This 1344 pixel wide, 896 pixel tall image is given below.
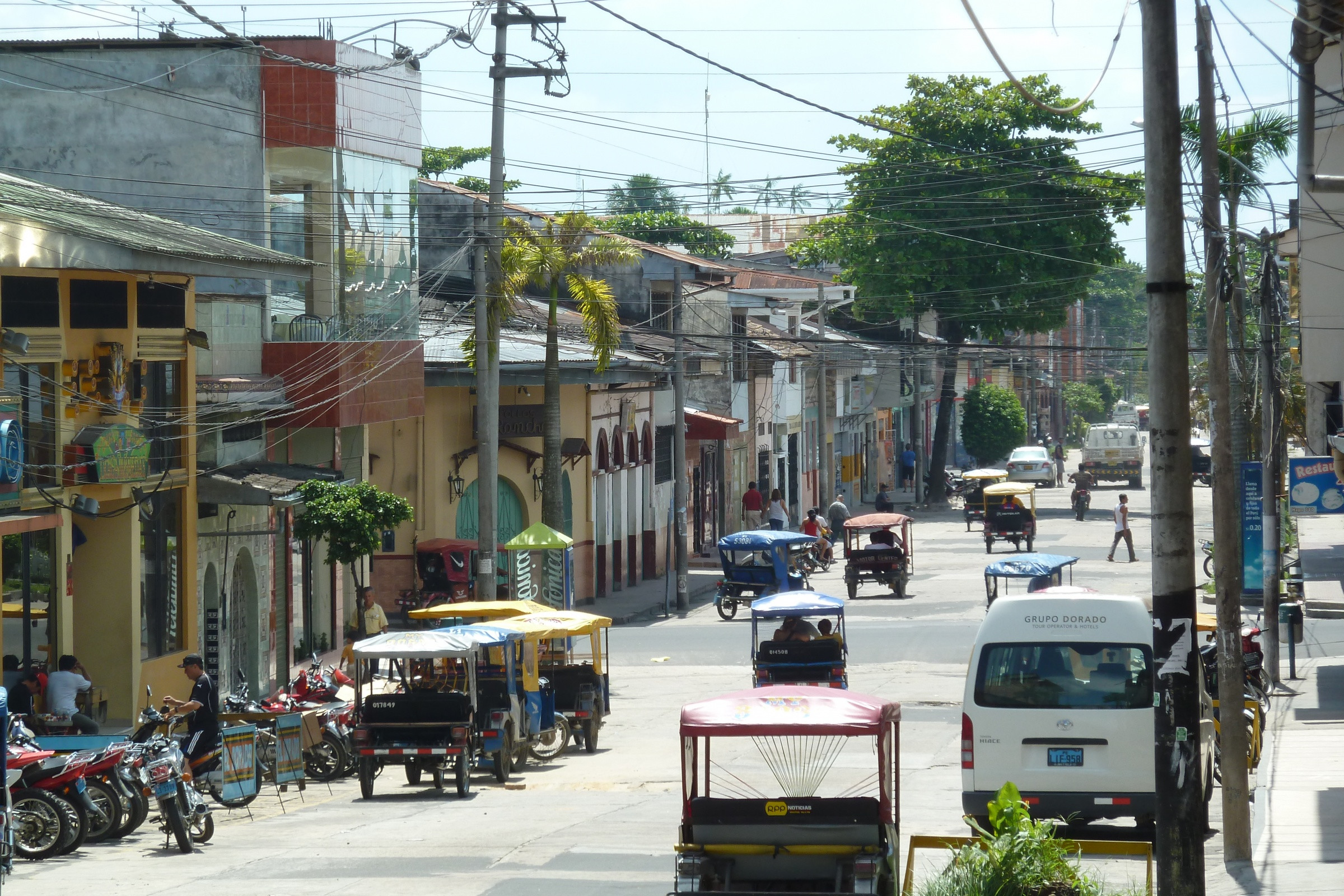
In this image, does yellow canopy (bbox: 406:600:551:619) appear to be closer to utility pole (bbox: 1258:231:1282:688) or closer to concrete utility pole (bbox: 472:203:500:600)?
concrete utility pole (bbox: 472:203:500:600)

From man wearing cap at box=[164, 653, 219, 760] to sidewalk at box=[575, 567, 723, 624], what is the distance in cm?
1934

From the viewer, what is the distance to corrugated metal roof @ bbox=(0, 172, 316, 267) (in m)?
19.8

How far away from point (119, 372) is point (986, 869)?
16.6 meters

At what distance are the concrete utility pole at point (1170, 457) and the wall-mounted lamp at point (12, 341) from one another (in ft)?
47.8

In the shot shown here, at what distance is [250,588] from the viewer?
27.5m

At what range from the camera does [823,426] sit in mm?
62438

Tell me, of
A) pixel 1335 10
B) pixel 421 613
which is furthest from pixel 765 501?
pixel 1335 10

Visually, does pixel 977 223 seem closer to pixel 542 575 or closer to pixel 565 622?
pixel 542 575

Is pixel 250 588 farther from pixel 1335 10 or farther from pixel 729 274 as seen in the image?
pixel 729 274

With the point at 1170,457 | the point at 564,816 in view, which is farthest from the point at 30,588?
the point at 1170,457

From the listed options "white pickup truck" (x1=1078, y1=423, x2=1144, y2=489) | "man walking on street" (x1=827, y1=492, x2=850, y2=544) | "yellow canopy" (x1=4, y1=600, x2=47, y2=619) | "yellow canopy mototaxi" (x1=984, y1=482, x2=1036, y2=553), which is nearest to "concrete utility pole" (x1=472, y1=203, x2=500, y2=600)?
"yellow canopy" (x1=4, y1=600, x2=47, y2=619)

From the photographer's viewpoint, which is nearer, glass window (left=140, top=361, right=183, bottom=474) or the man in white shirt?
the man in white shirt

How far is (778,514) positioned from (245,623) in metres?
23.8

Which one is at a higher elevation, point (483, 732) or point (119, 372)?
point (119, 372)
